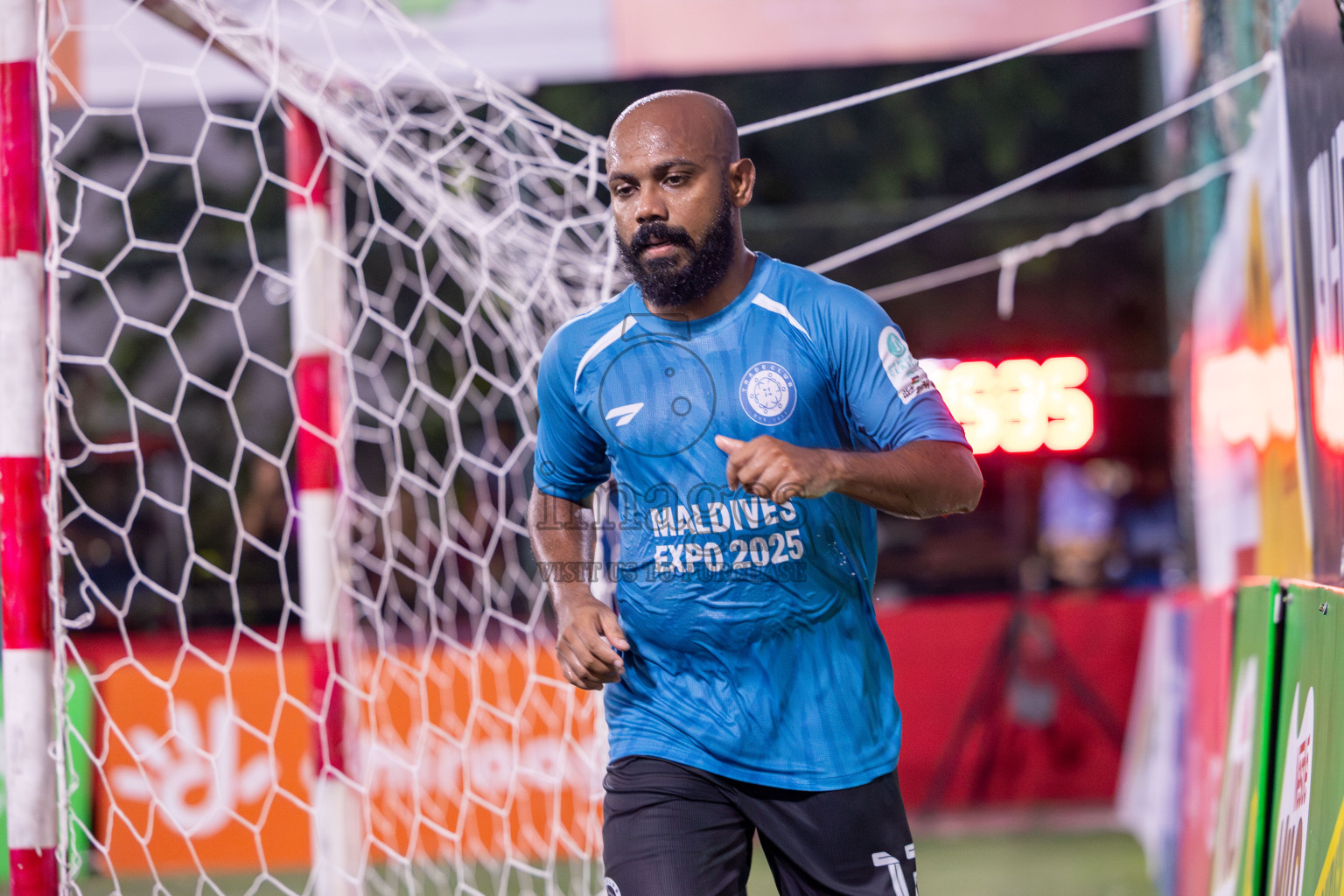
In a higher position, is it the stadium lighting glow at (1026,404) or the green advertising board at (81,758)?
the stadium lighting glow at (1026,404)

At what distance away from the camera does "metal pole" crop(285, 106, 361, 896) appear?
3.86m

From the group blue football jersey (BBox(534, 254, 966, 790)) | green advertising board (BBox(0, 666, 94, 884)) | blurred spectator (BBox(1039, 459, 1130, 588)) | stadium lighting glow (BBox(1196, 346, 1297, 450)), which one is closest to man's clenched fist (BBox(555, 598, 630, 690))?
blue football jersey (BBox(534, 254, 966, 790))

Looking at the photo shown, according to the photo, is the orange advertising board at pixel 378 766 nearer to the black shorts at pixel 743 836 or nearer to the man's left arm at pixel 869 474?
the black shorts at pixel 743 836

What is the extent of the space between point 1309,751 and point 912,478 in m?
1.03

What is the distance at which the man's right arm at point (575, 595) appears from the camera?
6.71ft

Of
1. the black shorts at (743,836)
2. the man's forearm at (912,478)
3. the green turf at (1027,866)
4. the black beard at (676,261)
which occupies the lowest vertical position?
the green turf at (1027,866)

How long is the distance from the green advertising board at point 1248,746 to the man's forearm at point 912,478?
1.20m

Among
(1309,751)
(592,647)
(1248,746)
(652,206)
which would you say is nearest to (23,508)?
(592,647)

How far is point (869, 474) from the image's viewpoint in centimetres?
184

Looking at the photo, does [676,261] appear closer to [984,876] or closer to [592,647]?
[592,647]

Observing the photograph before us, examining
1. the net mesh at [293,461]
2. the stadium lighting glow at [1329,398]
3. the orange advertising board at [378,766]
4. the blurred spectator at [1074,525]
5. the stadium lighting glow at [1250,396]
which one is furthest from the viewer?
the blurred spectator at [1074,525]

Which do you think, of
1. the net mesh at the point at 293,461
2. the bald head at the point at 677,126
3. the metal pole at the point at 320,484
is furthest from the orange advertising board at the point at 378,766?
the bald head at the point at 677,126

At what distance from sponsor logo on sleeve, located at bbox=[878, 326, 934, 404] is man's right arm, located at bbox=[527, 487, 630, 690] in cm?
58

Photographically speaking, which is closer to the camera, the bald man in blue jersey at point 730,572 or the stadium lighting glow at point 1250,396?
the bald man in blue jersey at point 730,572
